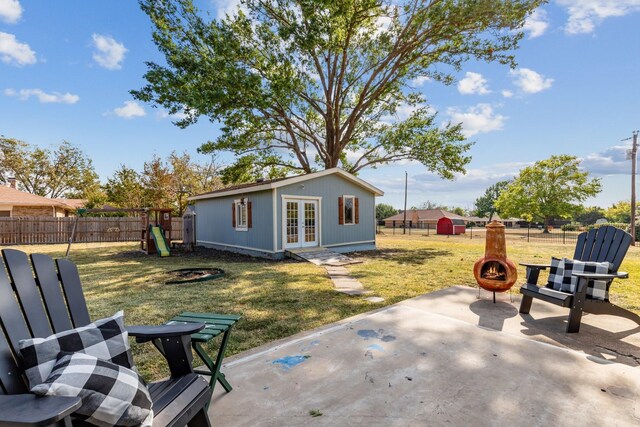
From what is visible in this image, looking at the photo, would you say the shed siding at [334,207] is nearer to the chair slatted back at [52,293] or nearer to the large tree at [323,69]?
the large tree at [323,69]

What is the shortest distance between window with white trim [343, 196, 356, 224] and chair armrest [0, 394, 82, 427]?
37.4ft

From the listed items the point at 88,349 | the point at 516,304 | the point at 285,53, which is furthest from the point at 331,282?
the point at 285,53

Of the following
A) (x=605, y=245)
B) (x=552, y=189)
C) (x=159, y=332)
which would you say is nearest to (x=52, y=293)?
(x=159, y=332)

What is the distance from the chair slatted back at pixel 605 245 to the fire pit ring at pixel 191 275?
679 cm

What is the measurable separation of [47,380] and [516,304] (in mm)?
5351

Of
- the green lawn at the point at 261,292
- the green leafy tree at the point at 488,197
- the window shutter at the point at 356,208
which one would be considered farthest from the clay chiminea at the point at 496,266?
the green leafy tree at the point at 488,197

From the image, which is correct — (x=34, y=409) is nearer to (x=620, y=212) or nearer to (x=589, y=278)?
(x=589, y=278)

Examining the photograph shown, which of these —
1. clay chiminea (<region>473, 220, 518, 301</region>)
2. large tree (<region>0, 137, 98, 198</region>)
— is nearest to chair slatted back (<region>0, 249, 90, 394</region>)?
clay chiminea (<region>473, 220, 518, 301</region>)

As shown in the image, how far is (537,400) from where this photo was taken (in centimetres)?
221

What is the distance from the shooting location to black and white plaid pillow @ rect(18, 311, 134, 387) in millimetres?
1311

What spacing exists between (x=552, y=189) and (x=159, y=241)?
3974cm

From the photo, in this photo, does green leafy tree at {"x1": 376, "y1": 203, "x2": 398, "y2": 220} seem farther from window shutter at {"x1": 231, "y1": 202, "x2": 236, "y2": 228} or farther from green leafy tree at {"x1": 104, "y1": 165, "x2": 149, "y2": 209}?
window shutter at {"x1": 231, "y1": 202, "x2": 236, "y2": 228}

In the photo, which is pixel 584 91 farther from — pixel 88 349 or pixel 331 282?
pixel 88 349

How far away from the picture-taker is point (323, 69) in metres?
15.5
